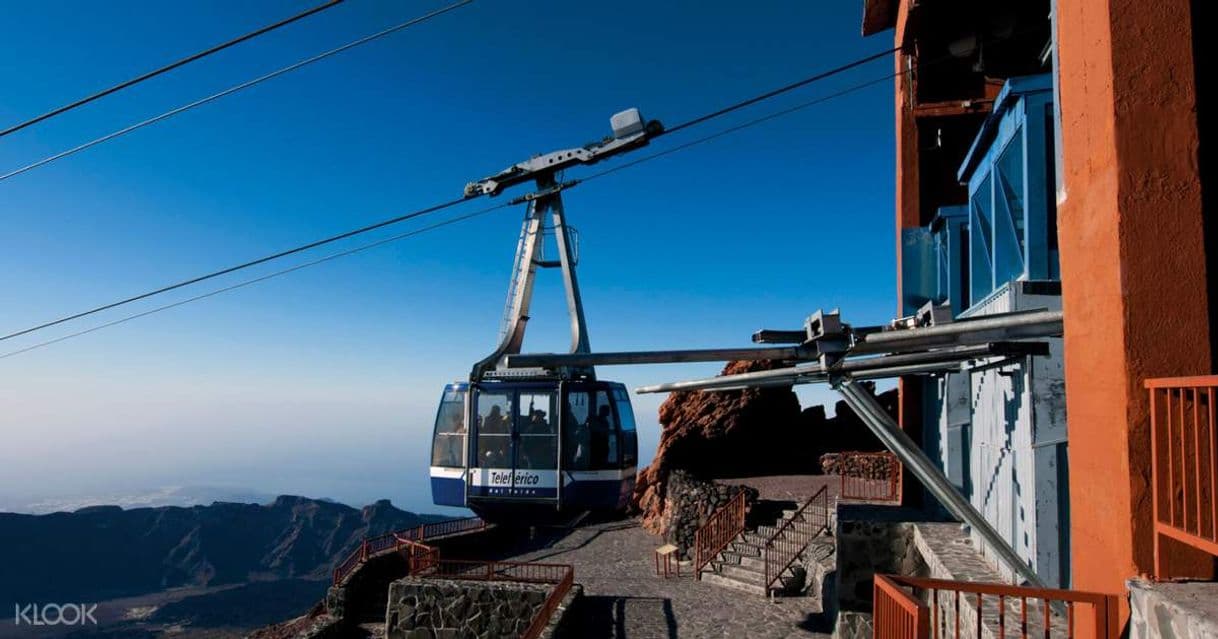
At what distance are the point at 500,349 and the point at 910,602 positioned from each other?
1012 centimetres

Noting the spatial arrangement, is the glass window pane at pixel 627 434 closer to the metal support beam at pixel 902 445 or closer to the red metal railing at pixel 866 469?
the metal support beam at pixel 902 445

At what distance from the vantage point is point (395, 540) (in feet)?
70.3

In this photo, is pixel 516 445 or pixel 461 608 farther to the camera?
pixel 461 608

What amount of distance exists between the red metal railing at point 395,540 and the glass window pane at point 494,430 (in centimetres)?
843

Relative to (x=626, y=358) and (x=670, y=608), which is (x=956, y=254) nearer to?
(x=626, y=358)

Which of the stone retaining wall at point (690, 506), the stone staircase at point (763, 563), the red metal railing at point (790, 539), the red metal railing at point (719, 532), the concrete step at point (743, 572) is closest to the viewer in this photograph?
the stone staircase at point (763, 563)

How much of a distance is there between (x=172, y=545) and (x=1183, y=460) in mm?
120767

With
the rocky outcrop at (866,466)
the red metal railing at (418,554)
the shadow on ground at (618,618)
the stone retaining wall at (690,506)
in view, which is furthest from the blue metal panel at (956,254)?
the rocky outcrop at (866,466)

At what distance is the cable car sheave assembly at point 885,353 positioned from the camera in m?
4.05

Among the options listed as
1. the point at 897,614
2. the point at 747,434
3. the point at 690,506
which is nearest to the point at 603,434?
the point at 897,614

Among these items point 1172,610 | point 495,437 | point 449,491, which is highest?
point 495,437

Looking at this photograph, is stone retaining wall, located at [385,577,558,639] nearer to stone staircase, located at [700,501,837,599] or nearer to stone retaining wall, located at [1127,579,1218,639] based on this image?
stone staircase, located at [700,501,837,599]

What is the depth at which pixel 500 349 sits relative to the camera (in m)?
13.2

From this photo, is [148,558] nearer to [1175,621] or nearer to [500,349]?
[500,349]
